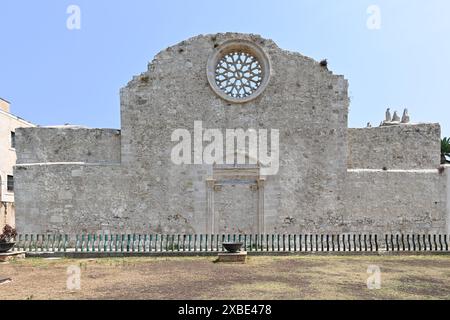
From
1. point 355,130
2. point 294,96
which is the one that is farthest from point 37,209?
point 355,130

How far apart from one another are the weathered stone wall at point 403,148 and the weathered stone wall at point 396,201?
0.47 metres

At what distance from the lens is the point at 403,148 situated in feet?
60.6

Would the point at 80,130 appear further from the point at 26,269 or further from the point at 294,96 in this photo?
the point at 294,96

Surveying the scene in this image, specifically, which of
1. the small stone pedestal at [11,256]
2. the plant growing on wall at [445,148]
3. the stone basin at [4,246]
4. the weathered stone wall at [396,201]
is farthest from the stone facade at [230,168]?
the plant growing on wall at [445,148]

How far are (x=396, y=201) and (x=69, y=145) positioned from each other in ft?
48.0

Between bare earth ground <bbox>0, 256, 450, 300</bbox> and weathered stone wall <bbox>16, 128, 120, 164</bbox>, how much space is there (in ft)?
18.4

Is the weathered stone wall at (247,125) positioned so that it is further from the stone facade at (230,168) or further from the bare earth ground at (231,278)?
the bare earth ground at (231,278)

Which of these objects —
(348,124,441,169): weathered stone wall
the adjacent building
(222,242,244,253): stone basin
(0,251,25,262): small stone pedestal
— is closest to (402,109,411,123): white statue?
(348,124,441,169): weathered stone wall

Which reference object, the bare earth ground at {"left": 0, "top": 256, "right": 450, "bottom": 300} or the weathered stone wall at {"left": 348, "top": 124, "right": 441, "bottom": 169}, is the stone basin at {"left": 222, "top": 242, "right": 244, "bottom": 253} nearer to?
the bare earth ground at {"left": 0, "top": 256, "right": 450, "bottom": 300}

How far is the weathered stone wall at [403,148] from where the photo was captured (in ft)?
60.4
